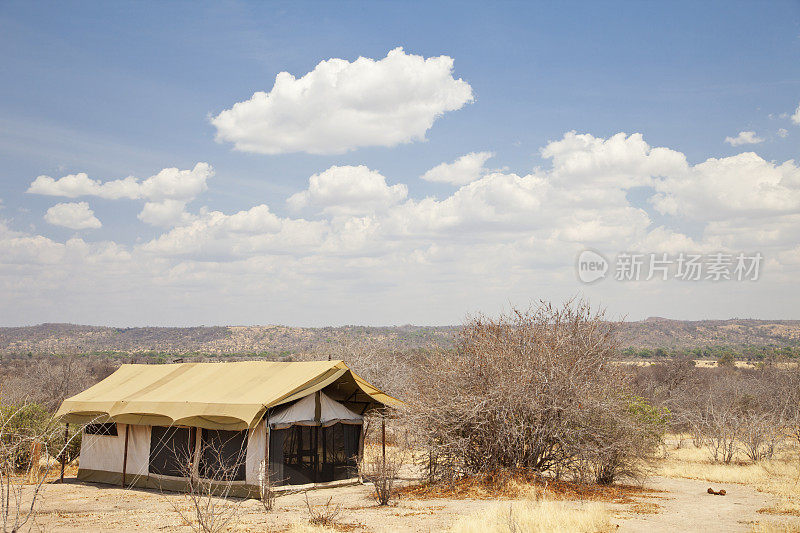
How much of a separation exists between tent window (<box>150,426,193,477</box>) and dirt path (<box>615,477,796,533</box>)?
1149 cm

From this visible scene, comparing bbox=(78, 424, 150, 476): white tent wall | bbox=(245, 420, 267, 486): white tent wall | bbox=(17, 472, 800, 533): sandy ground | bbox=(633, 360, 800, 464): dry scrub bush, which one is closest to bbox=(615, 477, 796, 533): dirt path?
bbox=(17, 472, 800, 533): sandy ground

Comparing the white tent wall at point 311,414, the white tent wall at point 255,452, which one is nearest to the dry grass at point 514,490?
the white tent wall at point 311,414

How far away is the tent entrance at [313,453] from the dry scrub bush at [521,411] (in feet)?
7.91

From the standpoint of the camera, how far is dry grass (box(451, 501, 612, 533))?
11.6 meters

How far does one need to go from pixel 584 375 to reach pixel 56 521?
43.3 ft

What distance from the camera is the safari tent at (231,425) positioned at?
56.1ft

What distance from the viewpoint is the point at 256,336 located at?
132750mm

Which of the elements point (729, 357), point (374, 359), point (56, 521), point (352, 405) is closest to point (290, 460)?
point (352, 405)

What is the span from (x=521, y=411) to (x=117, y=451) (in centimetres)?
1211

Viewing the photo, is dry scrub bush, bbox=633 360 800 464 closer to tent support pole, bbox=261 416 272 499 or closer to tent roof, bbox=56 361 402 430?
tent roof, bbox=56 361 402 430

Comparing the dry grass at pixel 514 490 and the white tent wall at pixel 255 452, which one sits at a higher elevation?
the white tent wall at pixel 255 452

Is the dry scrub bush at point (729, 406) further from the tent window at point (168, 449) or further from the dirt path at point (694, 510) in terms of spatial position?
the tent window at point (168, 449)

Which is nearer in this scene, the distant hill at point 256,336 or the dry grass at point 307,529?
the dry grass at point 307,529

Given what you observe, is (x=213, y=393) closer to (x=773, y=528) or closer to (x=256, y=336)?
(x=773, y=528)
